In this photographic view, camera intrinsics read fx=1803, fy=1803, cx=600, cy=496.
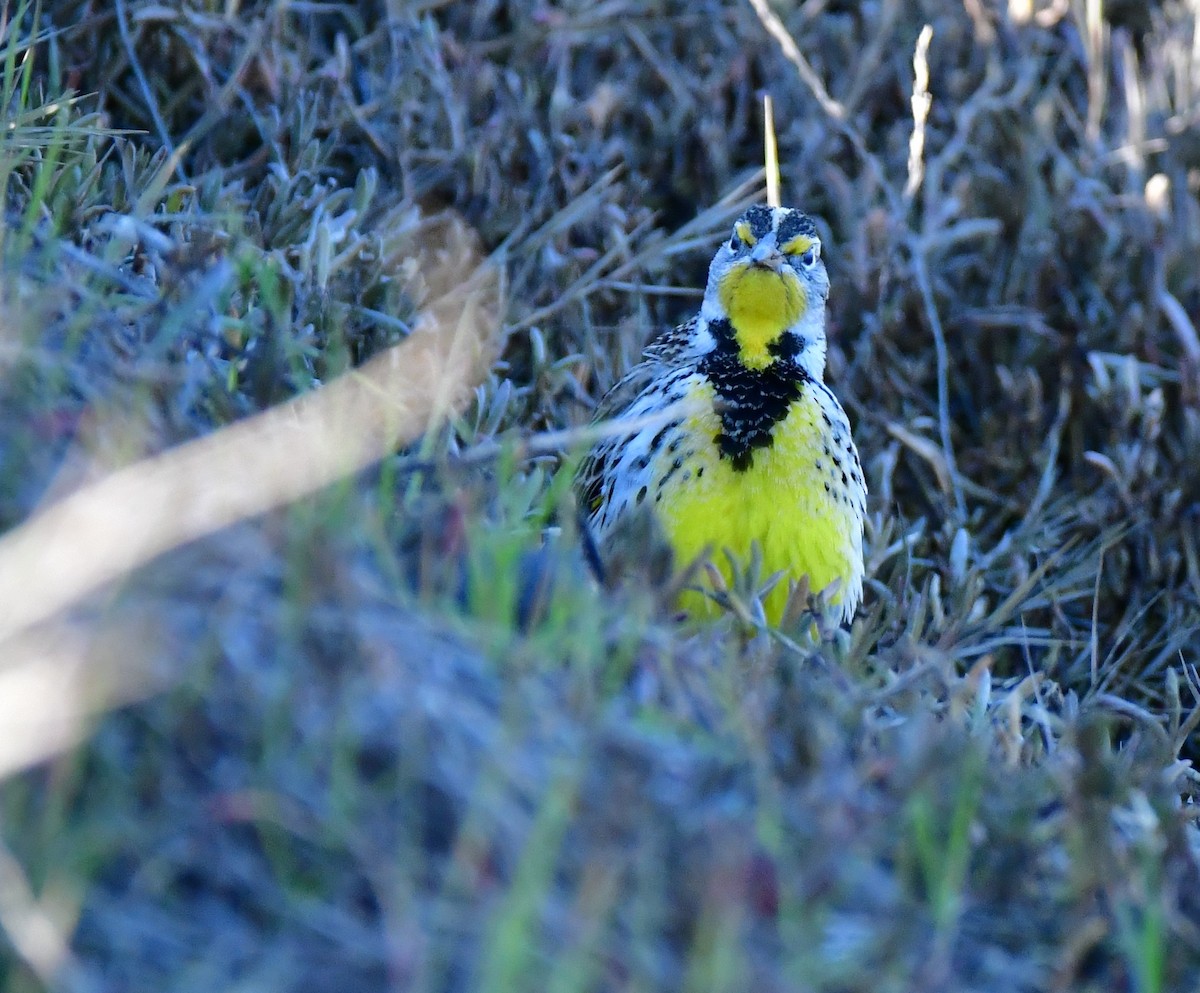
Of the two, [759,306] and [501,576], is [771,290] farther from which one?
[501,576]

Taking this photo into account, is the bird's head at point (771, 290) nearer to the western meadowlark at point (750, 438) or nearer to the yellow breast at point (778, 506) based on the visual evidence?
the western meadowlark at point (750, 438)

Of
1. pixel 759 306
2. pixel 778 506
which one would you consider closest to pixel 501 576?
pixel 778 506

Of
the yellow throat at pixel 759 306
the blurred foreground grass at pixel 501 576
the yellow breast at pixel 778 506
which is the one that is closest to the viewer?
the blurred foreground grass at pixel 501 576

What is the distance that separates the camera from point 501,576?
1.92 m

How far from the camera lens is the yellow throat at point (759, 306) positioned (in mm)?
3408

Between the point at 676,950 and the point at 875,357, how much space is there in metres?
2.59

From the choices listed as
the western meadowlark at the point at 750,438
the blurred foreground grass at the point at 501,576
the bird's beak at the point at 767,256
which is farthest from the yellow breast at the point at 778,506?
the bird's beak at the point at 767,256

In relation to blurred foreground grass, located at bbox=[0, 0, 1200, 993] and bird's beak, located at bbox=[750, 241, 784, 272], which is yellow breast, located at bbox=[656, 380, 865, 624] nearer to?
blurred foreground grass, located at bbox=[0, 0, 1200, 993]

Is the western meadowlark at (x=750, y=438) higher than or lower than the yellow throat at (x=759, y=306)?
lower

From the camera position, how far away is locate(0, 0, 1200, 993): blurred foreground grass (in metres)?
1.56

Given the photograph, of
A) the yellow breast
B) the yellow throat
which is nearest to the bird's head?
the yellow throat

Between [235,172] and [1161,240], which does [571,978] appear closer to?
[235,172]

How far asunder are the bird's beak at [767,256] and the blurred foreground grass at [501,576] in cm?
42

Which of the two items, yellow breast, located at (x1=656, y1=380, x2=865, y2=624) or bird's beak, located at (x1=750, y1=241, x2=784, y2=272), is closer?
yellow breast, located at (x1=656, y1=380, x2=865, y2=624)
